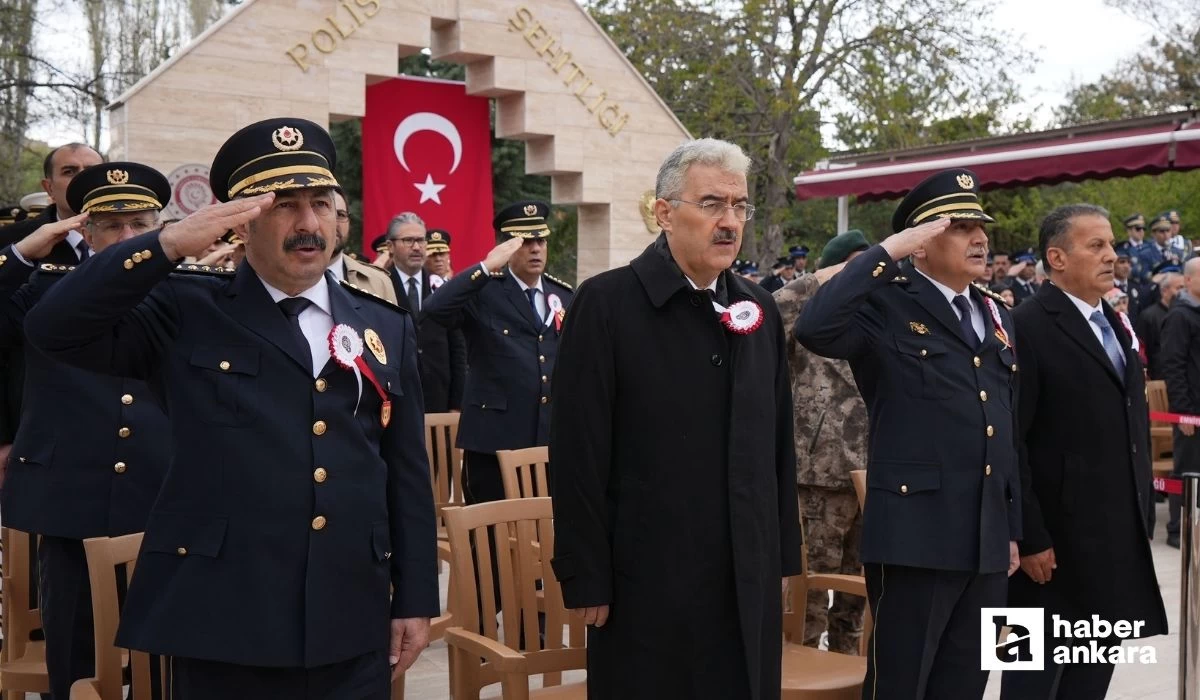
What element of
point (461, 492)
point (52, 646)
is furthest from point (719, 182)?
point (461, 492)

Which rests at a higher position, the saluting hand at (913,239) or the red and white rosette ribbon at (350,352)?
the saluting hand at (913,239)

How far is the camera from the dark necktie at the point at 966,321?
3.59 m

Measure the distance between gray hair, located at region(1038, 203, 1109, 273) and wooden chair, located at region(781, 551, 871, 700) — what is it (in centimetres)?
142

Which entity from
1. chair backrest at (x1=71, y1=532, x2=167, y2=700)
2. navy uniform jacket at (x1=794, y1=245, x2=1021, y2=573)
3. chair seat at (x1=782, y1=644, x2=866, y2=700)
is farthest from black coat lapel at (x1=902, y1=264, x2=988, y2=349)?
chair backrest at (x1=71, y1=532, x2=167, y2=700)

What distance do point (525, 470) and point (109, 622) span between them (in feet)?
6.09

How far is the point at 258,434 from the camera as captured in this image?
7.59 ft

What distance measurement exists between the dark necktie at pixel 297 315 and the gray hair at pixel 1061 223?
9.24 feet

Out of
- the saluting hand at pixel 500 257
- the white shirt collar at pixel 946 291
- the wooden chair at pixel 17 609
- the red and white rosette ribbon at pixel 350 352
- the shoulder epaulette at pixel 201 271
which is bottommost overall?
the wooden chair at pixel 17 609

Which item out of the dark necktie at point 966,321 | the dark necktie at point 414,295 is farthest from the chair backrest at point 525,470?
the dark necktie at point 414,295

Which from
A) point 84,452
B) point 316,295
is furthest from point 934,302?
Result: point 84,452

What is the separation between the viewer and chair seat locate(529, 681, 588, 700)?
3.33 metres

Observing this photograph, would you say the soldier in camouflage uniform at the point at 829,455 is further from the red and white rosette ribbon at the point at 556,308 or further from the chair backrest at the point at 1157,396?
the chair backrest at the point at 1157,396

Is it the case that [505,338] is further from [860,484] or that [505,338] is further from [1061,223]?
[1061,223]

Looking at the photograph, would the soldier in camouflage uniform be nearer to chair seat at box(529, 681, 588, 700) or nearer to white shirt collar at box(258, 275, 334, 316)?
chair seat at box(529, 681, 588, 700)
